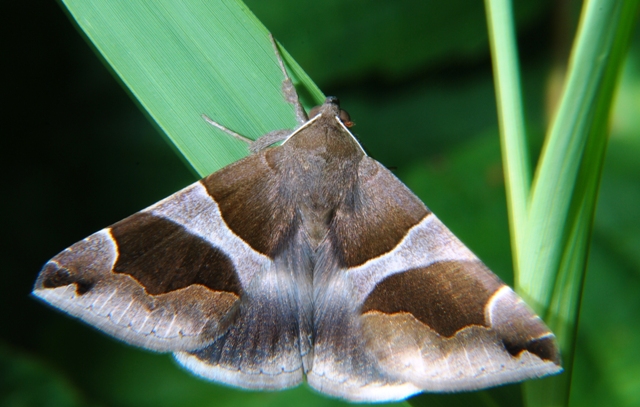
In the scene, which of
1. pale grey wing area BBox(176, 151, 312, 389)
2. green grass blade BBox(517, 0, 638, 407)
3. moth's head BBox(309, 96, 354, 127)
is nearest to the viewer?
green grass blade BBox(517, 0, 638, 407)

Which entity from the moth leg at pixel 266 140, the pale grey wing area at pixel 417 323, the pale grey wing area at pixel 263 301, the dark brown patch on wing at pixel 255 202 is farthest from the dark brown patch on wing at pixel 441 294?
the moth leg at pixel 266 140

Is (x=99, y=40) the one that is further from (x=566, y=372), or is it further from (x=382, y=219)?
(x=566, y=372)

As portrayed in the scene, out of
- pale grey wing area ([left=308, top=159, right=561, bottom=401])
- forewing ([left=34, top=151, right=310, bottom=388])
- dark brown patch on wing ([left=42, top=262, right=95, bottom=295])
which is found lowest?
pale grey wing area ([left=308, top=159, right=561, bottom=401])

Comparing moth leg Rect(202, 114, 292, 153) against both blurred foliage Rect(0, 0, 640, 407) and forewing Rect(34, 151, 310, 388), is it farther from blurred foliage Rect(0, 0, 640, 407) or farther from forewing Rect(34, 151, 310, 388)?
blurred foliage Rect(0, 0, 640, 407)

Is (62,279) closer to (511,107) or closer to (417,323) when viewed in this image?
(417,323)

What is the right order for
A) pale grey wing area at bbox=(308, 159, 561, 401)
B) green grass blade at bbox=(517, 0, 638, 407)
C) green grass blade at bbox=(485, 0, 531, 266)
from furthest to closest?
pale grey wing area at bbox=(308, 159, 561, 401) < green grass blade at bbox=(485, 0, 531, 266) < green grass blade at bbox=(517, 0, 638, 407)

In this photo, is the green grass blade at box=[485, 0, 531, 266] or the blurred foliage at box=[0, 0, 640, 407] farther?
the blurred foliage at box=[0, 0, 640, 407]

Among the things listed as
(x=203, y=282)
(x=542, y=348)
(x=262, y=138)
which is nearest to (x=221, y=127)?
(x=262, y=138)

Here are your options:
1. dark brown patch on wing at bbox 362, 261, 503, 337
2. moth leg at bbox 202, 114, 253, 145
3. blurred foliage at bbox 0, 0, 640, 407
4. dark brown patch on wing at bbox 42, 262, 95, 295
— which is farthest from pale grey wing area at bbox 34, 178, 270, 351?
blurred foliage at bbox 0, 0, 640, 407
